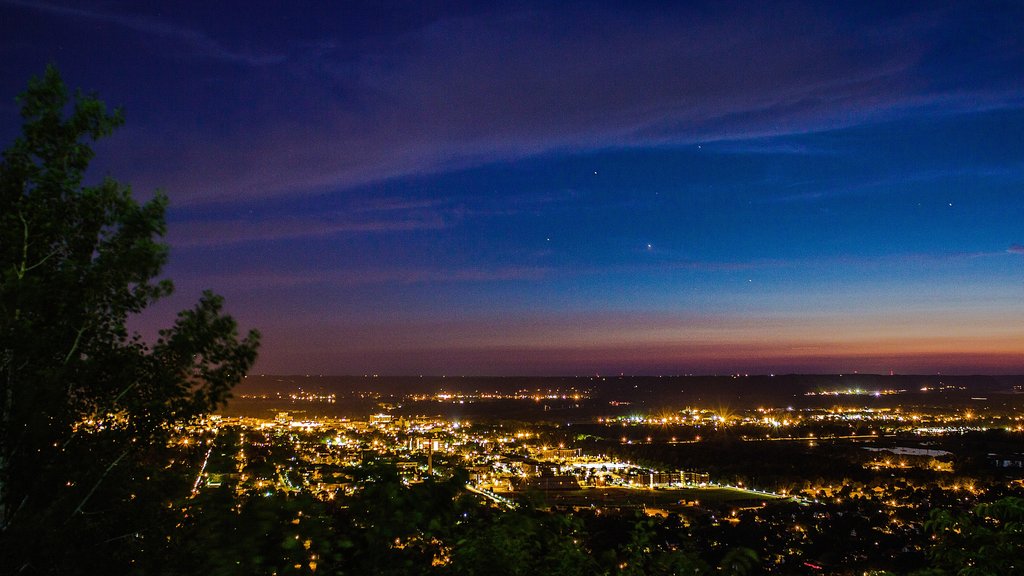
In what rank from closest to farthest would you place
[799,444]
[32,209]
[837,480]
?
1. [32,209]
2. [837,480]
3. [799,444]

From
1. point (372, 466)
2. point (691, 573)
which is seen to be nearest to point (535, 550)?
point (691, 573)

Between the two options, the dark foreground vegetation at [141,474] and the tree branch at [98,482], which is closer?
the dark foreground vegetation at [141,474]

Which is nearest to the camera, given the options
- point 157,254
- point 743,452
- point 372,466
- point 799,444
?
point 372,466

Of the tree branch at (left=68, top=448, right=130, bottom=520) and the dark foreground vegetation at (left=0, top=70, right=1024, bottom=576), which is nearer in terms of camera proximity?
the dark foreground vegetation at (left=0, top=70, right=1024, bottom=576)

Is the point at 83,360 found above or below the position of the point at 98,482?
above

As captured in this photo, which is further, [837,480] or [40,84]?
[837,480]

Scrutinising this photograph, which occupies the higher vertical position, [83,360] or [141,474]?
[83,360]

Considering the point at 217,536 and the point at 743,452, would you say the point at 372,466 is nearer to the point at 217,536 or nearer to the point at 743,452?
the point at 217,536

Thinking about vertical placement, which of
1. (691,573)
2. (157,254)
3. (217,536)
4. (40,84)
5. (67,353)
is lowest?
(691,573)
